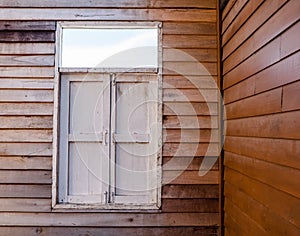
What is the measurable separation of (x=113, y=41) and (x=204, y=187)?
1494mm

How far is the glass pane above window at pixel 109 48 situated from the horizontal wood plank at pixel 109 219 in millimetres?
1282

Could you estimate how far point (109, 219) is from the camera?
117 inches

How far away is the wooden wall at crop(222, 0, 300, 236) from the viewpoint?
4.93ft

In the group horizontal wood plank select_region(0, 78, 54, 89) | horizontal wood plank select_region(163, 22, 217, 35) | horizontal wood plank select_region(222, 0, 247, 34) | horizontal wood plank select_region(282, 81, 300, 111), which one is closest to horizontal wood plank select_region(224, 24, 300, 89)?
horizontal wood plank select_region(282, 81, 300, 111)

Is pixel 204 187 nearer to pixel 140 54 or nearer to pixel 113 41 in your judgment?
pixel 140 54

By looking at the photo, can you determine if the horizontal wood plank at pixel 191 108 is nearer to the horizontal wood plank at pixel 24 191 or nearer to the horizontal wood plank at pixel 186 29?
the horizontal wood plank at pixel 186 29

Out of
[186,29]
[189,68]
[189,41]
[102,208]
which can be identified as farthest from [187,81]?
[102,208]

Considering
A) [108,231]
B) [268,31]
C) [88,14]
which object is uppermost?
[88,14]

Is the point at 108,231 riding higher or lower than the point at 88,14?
lower

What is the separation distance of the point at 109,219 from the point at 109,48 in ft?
4.85

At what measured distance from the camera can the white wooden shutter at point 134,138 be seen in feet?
9.88

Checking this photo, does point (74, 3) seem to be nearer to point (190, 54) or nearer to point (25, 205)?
point (190, 54)

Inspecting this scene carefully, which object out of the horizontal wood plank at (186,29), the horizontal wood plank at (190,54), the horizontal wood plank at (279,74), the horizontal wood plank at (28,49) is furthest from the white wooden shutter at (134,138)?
the horizontal wood plank at (279,74)

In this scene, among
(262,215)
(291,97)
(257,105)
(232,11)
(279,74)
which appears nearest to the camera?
(291,97)
